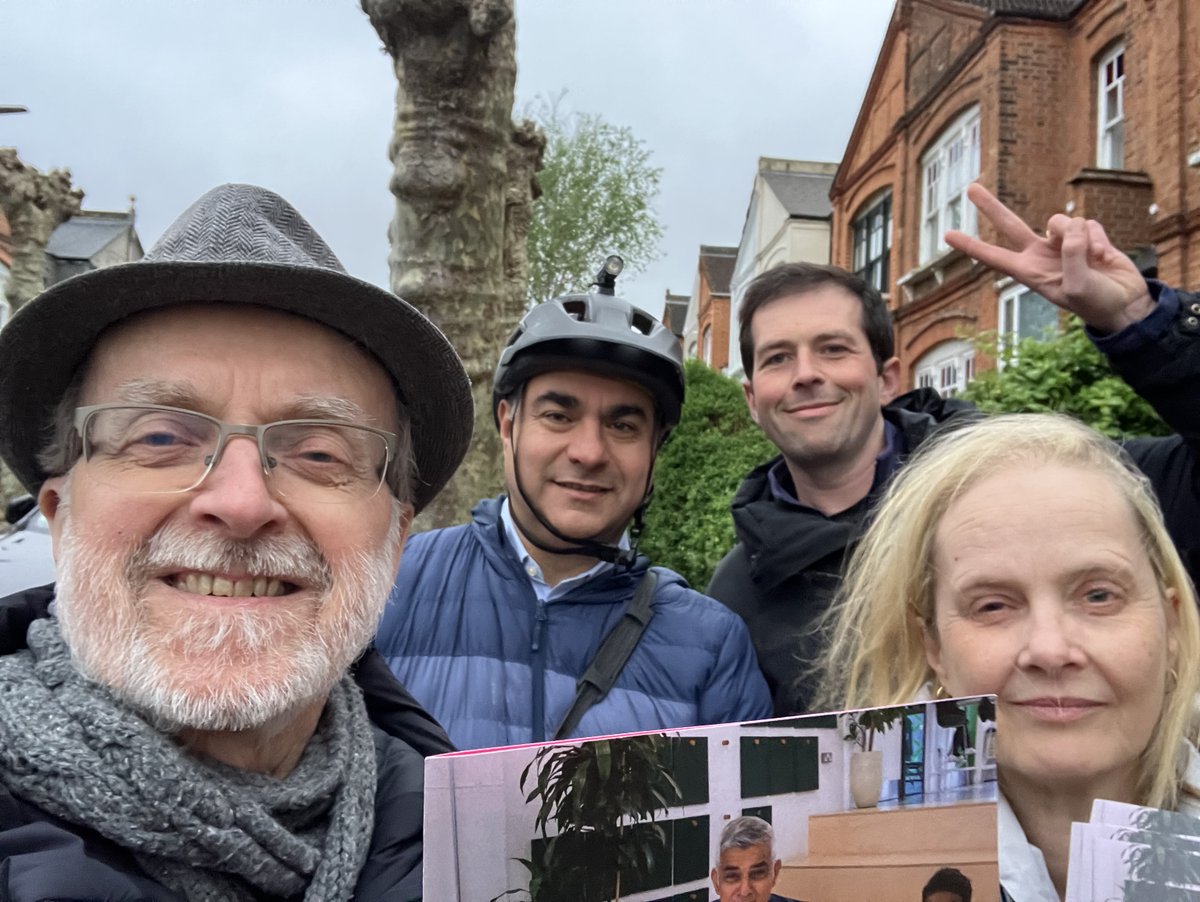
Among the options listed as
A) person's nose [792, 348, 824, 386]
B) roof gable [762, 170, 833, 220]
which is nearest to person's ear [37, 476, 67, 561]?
person's nose [792, 348, 824, 386]

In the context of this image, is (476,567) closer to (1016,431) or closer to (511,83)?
(1016,431)

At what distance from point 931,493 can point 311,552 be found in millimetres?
1065

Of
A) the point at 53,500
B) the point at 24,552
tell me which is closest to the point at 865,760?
the point at 53,500

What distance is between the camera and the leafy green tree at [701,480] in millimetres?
11844

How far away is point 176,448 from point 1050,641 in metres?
1.34

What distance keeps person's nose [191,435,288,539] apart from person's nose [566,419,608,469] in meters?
1.27

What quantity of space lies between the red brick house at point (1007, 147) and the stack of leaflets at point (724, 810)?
11.8 m

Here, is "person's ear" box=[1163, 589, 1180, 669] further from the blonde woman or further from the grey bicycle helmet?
the grey bicycle helmet

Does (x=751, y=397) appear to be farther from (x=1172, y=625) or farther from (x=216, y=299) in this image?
(x=216, y=299)

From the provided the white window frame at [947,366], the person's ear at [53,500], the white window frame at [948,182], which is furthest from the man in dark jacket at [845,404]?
the white window frame at [948,182]

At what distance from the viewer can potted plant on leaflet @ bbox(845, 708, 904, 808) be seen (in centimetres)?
113

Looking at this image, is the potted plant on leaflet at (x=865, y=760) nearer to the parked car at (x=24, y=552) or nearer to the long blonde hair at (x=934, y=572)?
the long blonde hair at (x=934, y=572)

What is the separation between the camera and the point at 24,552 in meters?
3.65

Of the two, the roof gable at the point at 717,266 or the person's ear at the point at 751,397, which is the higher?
the roof gable at the point at 717,266
